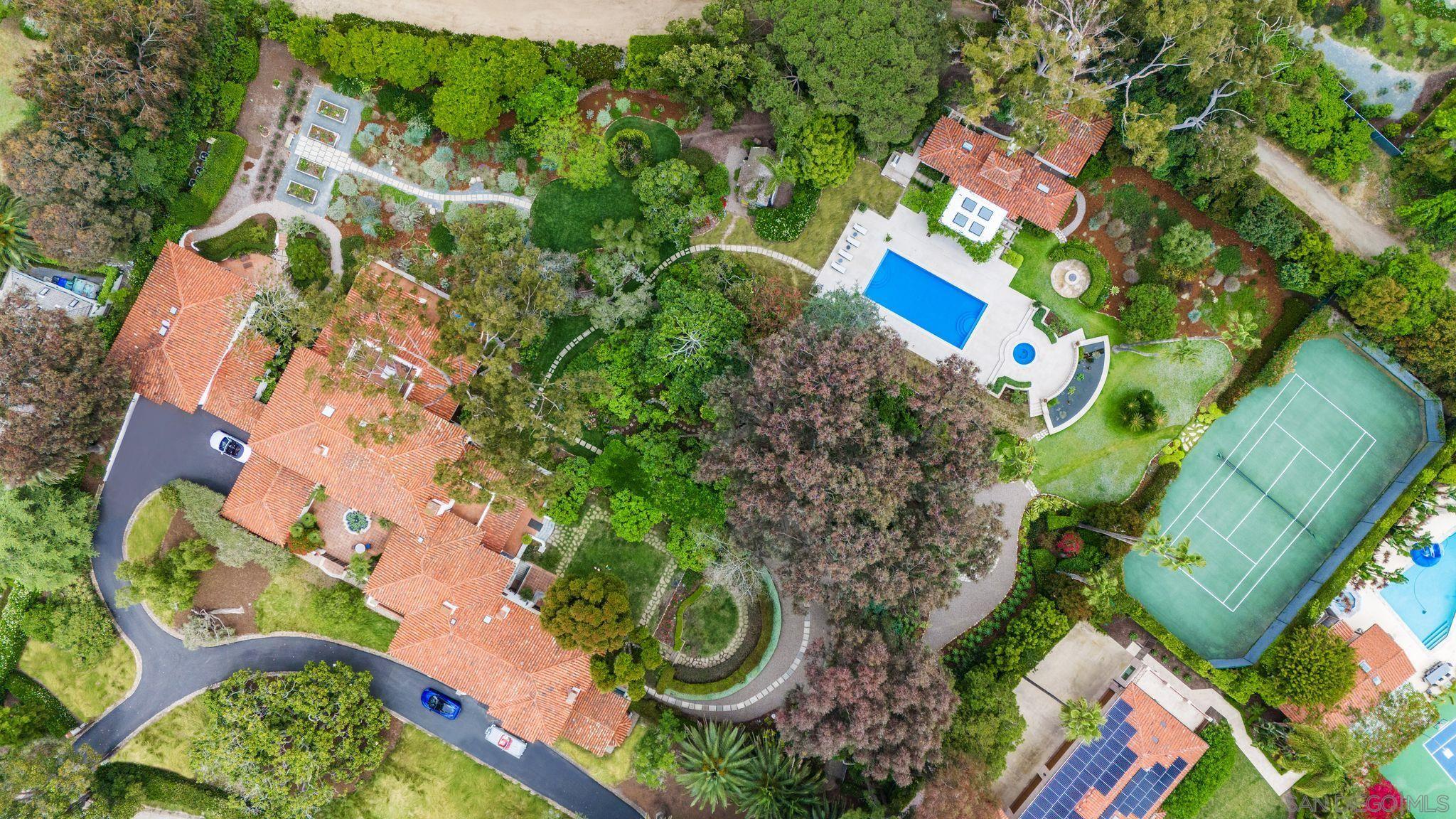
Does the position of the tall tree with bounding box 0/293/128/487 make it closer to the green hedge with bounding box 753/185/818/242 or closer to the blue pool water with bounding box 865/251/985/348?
the green hedge with bounding box 753/185/818/242

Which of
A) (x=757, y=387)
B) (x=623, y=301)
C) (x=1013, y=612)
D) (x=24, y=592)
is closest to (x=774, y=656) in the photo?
(x=1013, y=612)

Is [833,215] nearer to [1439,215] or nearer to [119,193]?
[1439,215]

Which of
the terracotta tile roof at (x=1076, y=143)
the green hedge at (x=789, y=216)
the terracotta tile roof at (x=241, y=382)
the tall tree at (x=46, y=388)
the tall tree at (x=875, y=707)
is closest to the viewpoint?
the tall tree at (x=875, y=707)

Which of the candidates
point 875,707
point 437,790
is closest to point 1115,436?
point 875,707

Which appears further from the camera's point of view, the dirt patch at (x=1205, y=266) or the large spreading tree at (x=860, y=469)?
the dirt patch at (x=1205, y=266)

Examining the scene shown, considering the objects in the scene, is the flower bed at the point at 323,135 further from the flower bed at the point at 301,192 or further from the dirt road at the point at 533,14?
the dirt road at the point at 533,14

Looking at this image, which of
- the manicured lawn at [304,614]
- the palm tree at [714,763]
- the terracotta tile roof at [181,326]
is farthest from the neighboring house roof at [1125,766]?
the terracotta tile roof at [181,326]

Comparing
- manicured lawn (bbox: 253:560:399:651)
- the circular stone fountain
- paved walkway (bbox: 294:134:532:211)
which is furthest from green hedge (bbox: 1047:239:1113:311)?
manicured lawn (bbox: 253:560:399:651)

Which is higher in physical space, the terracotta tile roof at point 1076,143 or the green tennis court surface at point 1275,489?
the terracotta tile roof at point 1076,143
